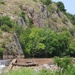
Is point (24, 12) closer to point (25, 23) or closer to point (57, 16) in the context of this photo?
point (25, 23)

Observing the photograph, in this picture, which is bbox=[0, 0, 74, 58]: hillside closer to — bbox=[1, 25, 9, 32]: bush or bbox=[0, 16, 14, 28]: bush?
bbox=[1, 25, 9, 32]: bush

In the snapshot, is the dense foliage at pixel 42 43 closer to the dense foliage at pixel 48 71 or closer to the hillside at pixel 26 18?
the hillside at pixel 26 18

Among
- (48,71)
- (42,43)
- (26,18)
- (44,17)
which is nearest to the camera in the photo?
(48,71)

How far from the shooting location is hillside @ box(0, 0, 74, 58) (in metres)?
110

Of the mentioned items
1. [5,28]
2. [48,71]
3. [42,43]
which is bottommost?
[48,71]

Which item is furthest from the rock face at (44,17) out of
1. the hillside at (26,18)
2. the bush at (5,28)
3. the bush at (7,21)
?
the bush at (5,28)

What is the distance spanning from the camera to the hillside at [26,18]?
110m

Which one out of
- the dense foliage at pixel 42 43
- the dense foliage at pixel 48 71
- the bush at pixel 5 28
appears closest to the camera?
the dense foliage at pixel 48 71

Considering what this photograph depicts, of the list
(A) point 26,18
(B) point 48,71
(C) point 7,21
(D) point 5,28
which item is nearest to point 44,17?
(A) point 26,18

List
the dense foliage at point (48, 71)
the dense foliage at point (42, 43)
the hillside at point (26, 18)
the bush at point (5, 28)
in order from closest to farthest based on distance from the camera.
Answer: the dense foliage at point (48, 71), the hillside at point (26, 18), the dense foliage at point (42, 43), the bush at point (5, 28)

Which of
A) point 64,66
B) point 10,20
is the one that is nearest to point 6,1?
point 10,20

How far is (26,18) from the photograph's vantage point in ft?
460

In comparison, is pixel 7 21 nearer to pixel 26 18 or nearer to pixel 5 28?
pixel 5 28

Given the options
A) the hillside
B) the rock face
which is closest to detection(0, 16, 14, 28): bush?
the hillside
